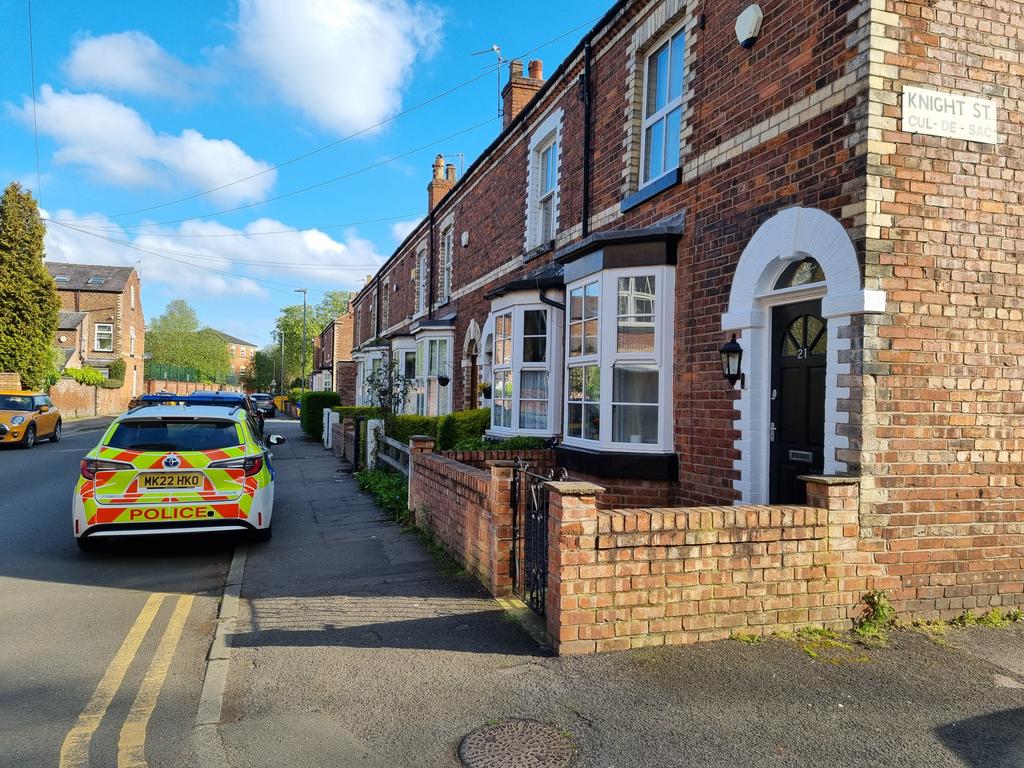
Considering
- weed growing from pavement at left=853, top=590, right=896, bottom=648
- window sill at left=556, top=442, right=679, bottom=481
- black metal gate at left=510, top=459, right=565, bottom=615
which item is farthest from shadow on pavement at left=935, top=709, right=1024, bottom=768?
window sill at left=556, top=442, right=679, bottom=481

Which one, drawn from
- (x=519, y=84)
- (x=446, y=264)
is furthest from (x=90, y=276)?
(x=519, y=84)

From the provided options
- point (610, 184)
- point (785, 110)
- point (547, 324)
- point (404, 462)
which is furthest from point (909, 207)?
point (404, 462)

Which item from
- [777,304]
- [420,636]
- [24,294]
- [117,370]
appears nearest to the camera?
[420,636]

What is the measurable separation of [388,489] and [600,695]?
7005mm

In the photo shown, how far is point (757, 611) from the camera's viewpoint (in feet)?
15.0

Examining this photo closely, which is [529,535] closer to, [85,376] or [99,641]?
[99,641]

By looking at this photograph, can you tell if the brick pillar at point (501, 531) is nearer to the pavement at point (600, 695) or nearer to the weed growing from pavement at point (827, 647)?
the pavement at point (600, 695)

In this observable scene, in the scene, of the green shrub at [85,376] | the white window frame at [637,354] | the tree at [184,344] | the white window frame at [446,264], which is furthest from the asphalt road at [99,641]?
the tree at [184,344]

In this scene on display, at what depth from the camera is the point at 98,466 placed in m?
6.64

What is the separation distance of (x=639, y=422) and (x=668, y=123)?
364 cm

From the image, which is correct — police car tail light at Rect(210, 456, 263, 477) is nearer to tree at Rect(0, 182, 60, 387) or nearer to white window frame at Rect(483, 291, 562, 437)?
white window frame at Rect(483, 291, 562, 437)

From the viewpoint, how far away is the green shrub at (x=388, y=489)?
30.0 ft

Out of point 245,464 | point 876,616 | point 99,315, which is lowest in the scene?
point 876,616

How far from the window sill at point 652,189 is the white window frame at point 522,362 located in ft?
7.45
